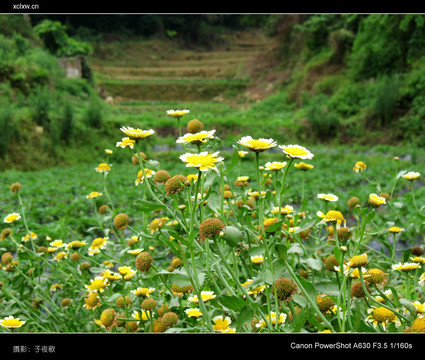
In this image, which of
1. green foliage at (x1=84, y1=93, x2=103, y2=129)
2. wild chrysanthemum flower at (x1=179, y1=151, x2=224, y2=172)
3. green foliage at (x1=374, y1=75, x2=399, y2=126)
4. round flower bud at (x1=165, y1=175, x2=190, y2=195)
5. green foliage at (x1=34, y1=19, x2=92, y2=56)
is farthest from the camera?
green foliage at (x1=34, y1=19, x2=92, y2=56)

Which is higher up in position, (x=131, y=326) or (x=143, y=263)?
(x=143, y=263)

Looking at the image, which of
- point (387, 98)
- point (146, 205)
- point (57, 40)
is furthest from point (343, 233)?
point (57, 40)

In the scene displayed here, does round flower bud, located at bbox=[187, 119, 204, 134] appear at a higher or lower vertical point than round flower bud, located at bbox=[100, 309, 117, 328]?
higher

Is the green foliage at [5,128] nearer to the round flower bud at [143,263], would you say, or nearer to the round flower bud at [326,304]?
the round flower bud at [143,263]

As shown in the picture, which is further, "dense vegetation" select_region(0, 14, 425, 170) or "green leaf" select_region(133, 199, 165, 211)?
"dense vegetation" select_region(0, 14, 425, 170)

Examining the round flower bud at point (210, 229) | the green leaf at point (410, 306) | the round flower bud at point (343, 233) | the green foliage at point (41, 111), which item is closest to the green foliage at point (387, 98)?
the green foliage at point (41, 111)

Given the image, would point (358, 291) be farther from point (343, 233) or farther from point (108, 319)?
point (108, 319)

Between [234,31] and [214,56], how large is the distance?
53.4 inches

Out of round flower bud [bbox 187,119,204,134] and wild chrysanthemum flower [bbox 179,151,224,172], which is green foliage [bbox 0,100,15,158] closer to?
round flower bud [bbox 187,119,204,134]

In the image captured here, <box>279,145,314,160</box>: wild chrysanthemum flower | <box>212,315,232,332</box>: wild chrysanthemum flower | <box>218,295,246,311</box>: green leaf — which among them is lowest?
<box>212,315,232,332</box>: wild chrysanthemum flower

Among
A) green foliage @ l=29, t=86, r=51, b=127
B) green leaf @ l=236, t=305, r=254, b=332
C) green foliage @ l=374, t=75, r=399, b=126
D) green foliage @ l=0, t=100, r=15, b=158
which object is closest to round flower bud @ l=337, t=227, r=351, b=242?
green leaf @ l=236, t=305, r=254, b=332

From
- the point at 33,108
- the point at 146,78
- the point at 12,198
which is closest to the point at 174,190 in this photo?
the point at 12,198

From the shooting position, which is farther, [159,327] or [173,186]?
[159,327]

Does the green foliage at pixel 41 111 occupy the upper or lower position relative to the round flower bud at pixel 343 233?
lower
